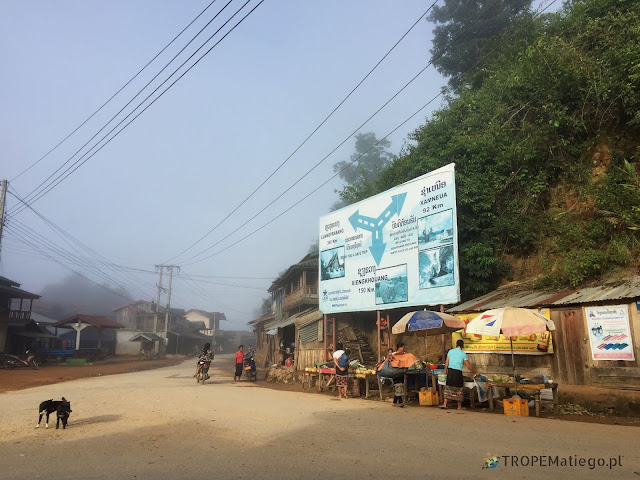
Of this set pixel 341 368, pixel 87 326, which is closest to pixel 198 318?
pixel 87 326

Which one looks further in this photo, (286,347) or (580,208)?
(286,347)

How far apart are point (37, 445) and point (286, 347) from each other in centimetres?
2527

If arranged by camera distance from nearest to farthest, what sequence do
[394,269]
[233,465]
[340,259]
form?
[233,465]
[394,269]
[340,259]

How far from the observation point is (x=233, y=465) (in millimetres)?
5500

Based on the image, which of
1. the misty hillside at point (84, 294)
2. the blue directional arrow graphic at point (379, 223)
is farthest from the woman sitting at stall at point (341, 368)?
the misty hillside at point (84, 294)

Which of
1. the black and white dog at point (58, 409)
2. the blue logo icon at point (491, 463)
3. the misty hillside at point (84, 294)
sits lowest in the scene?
the blue logo icon at point (491, 463)

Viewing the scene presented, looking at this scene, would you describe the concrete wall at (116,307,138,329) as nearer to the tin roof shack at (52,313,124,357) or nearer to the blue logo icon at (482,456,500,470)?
the tin roof shack at (52,313,124,357)

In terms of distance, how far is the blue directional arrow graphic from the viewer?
1698 cm

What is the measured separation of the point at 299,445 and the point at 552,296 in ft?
30.0

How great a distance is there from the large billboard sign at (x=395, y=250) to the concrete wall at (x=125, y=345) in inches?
1629

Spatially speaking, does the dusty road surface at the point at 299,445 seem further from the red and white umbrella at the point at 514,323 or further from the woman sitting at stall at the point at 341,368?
the woman sitting at stall at the point at 341,368

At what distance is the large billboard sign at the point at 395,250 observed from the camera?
14805 millimetres

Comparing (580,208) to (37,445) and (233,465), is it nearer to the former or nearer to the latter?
(233,465)

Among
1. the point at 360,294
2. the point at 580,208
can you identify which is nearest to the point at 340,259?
the point at 360,294
